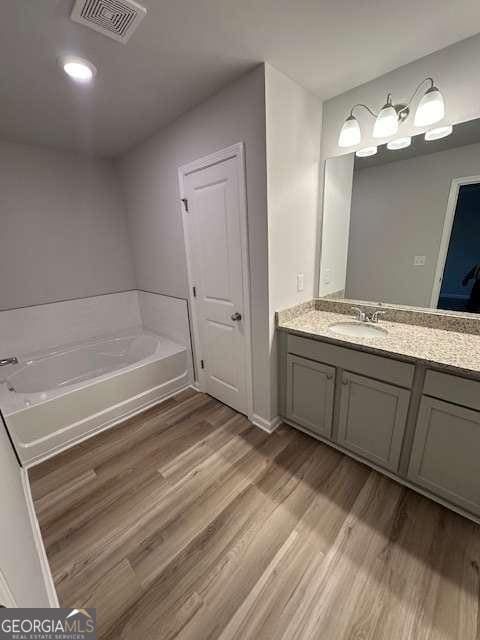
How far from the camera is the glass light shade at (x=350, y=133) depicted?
1.64 meters

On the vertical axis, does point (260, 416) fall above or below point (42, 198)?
below

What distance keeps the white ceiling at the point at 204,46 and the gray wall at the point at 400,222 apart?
56cm

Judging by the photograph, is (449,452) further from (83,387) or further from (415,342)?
(83,387)

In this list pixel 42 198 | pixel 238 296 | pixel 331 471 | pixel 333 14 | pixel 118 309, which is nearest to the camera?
pixel 333 14

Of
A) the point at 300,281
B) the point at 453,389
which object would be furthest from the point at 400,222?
the point at 453,389

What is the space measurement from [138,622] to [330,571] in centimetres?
83

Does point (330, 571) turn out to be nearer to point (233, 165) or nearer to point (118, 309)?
point (233, 165)

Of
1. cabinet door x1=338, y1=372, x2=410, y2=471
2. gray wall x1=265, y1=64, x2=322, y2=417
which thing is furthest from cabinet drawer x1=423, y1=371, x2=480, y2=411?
gray wall x1=265, y1=64, x2=322, y2=417

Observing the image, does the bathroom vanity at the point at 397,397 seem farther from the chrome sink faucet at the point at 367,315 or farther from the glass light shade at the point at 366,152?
the glass light shade at the point at 366,152

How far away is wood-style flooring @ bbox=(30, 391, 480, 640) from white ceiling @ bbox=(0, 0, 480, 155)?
2364 millimetres

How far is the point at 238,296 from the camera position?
75.9 inches

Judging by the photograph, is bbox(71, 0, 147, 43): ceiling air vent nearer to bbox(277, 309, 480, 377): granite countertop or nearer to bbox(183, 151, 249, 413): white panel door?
bbox(183, 151, 249, 413): white panel door

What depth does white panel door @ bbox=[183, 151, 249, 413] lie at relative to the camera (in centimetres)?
179

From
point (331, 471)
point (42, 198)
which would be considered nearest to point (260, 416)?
point (331, 471)
